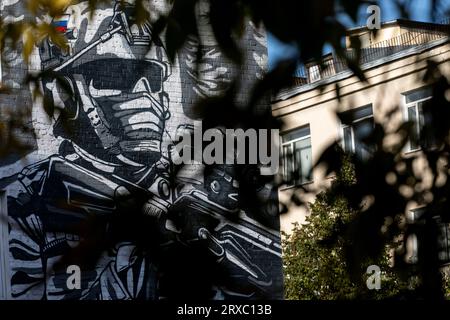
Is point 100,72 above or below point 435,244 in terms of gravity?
above

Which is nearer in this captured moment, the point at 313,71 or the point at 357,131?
the point at 313,71

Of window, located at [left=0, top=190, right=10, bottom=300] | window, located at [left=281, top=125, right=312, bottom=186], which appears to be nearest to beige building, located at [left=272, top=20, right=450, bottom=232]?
window, located at [left=281, top=125, right=312, bottom=186]

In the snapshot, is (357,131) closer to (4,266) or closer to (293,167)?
(293,167)

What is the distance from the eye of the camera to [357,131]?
3.07 metres

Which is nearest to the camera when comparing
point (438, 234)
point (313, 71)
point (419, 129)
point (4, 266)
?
point (313, 71)

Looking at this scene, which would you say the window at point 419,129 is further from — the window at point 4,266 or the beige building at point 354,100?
the window at point 4,266

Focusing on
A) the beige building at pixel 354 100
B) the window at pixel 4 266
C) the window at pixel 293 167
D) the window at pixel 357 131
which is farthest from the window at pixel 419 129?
the window at pixel 4 266

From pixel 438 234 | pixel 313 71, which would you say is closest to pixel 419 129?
pixel 438 234

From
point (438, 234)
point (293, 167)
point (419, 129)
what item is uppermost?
point (419, 129)

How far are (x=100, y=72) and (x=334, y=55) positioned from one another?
18.5 m

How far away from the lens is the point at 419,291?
311 cm
